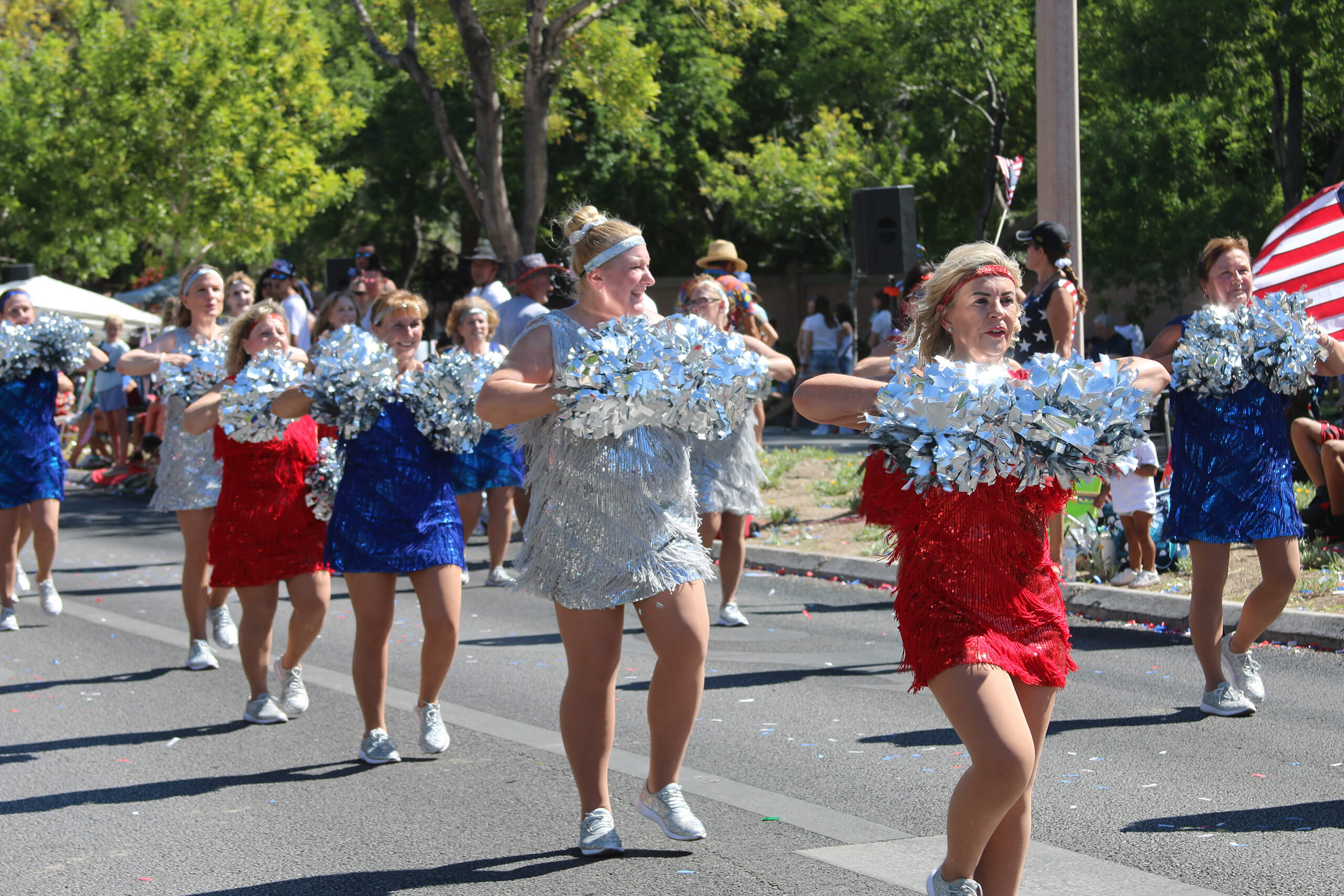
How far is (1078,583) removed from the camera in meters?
9.08

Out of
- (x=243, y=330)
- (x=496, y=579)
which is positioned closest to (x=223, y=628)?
(x=243, y=330)

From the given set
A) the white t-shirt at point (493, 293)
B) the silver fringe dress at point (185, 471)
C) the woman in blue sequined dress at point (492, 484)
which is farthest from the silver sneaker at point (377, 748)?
the white t-shirt at point (493, 293)

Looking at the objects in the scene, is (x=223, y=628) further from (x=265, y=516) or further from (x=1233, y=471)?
(x=1233, y=471)

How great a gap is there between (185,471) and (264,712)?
5.16 ft

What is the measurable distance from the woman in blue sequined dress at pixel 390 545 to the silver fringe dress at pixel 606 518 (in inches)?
42.1

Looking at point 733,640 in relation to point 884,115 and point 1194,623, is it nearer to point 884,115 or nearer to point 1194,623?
point 1194,623

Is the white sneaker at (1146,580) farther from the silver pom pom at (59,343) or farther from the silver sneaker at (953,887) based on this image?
the silver pom pom at (59,343)

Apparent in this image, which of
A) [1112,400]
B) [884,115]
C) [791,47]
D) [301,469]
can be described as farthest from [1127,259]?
[1112,400]

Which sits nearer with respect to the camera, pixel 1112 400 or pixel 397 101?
pixel 1112 400

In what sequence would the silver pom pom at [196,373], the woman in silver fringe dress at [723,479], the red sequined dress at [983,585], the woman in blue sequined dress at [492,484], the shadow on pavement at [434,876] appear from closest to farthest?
1. the red sequined dress at [983,585]
2. the shadow on pavement at [434,876]
3. the silver pom pom at [196,373]
4. the woman in silver fringe dress at [723,479]
5. the woman in blue sequined dress at [492,484]

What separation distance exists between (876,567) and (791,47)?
76.1ft

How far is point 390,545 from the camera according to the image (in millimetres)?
5469

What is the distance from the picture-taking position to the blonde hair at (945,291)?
12.2ft

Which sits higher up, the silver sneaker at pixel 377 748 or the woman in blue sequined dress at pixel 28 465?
the woman in blue sequined dress at pixel 28 465
